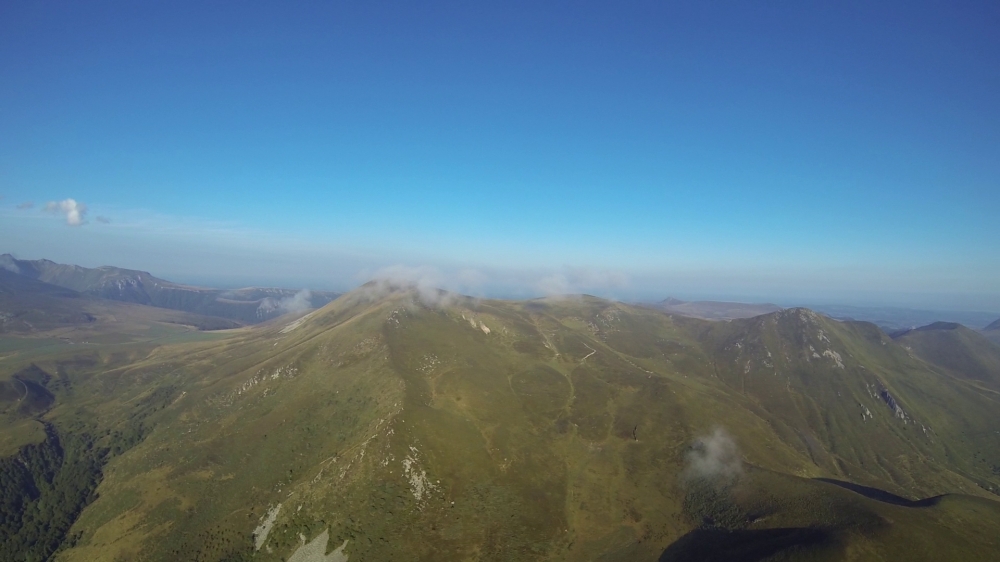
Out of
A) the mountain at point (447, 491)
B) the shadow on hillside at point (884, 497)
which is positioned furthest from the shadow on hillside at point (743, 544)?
the shadow on hillside at point (884, 497)

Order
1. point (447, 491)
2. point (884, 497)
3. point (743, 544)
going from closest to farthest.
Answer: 1. point (743, 544)
2. point (447, 491)
3. point (884, 497)

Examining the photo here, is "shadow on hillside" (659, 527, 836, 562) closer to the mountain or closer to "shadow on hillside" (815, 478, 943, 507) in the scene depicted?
the mountain

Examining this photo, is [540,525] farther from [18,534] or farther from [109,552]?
[18,534]

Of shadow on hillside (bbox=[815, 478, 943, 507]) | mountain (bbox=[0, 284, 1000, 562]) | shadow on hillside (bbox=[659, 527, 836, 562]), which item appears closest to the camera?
shadow on hillside (bbox=[659, 527, 836, 562])

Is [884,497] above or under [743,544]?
under

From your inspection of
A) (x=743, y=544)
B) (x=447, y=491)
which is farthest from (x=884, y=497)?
(x=447, y=491)

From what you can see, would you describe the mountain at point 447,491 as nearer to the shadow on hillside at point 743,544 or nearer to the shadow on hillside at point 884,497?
the shadow on hillside at point 743,544

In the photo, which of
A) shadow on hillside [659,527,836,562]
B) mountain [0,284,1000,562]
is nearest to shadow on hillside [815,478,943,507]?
mountain [0,284,1000,562]

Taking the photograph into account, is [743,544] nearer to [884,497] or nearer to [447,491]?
[884,497]

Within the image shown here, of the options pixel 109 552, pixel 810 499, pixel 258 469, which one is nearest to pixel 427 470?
pixel 258 469
